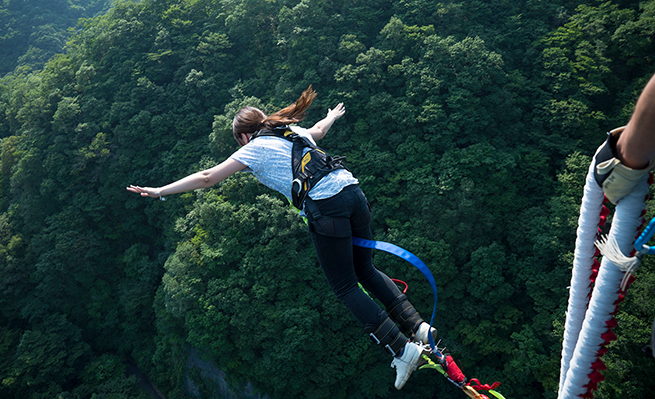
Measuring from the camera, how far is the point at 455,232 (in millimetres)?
18344

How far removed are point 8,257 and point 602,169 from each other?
30.1 metres

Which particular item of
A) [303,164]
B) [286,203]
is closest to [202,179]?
[303,164]

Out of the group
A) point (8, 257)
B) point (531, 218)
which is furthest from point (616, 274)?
point (8, 257)

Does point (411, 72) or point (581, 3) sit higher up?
point (581, 3)

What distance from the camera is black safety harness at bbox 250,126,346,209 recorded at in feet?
8.66

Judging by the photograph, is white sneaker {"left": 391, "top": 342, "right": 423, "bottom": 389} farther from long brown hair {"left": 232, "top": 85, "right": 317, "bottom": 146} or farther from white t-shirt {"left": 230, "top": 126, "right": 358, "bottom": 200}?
long brown hair {"left": 232, "top": 85, "right": 317, "bottom": 146}

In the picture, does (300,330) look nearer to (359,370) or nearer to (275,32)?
(359,370)

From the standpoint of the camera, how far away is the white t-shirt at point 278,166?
263 cm

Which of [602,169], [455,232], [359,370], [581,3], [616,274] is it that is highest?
[602,169]

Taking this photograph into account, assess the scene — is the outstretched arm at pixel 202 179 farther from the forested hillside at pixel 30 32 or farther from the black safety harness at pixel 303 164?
the forested hillside at pixel 30 32

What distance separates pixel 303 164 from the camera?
268 cm

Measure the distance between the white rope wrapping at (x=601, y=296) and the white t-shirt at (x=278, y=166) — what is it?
1422 mm

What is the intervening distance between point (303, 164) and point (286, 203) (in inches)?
638

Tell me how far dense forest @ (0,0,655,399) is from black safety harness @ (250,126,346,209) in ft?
47.3
